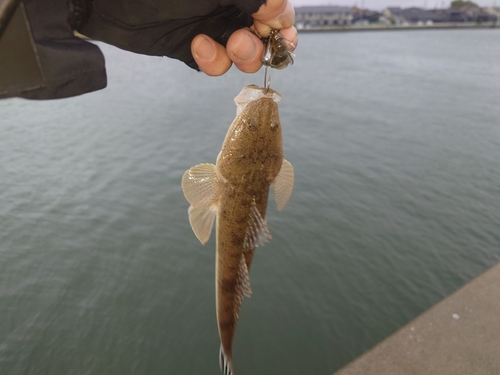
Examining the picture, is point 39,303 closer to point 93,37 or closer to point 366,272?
point 93,37

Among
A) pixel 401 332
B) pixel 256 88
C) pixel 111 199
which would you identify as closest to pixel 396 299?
pixel 401 332

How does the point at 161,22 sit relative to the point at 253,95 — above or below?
above

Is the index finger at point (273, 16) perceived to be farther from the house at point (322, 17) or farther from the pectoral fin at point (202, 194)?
the house at point (322, 17)

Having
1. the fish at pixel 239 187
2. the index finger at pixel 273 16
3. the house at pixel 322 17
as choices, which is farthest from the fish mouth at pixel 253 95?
the house at pixel 322 17

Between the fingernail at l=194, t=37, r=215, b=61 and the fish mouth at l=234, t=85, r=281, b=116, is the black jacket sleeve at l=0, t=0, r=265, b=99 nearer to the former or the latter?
the fingernail at l=194, t=37, r=215, b=61

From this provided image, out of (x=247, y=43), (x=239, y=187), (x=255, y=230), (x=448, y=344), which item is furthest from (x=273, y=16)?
(x=448, y=344)

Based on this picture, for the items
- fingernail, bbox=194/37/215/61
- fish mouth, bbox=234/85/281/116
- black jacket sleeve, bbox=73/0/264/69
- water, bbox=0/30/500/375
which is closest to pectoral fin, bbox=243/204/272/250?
fish mouth, bbox=234/85/281/116

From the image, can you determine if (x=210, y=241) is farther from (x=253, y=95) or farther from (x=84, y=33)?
(x=84, y=33)

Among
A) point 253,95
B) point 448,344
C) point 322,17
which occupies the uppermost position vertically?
point 322,17
